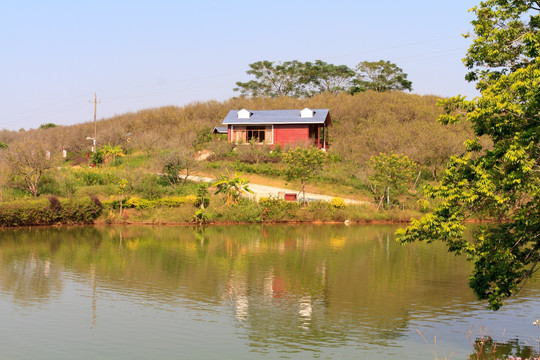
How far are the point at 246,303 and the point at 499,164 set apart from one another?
1086 centimetres

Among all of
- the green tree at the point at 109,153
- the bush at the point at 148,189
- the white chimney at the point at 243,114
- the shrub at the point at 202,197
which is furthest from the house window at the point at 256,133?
the shrub at the point at 202,197

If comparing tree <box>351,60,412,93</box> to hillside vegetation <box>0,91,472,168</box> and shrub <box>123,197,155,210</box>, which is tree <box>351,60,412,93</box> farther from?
shrub <box>123,197,155,210</box>

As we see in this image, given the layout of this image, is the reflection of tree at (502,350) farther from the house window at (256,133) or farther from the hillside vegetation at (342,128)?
the house window at (256,133)

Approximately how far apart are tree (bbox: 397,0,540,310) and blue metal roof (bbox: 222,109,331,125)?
170 feet

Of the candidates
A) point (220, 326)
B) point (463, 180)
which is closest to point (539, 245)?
point (463, 180)

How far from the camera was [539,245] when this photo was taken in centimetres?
1523

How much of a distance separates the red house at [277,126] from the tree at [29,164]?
24.7 m

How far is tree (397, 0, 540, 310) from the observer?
14445mm

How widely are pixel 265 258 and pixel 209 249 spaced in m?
4.63

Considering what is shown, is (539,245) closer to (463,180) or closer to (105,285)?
(463,180)

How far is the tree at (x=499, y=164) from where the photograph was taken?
1445 centimetres

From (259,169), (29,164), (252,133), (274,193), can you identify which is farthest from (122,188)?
(252,133)

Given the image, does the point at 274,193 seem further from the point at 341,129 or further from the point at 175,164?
the point at 341,129

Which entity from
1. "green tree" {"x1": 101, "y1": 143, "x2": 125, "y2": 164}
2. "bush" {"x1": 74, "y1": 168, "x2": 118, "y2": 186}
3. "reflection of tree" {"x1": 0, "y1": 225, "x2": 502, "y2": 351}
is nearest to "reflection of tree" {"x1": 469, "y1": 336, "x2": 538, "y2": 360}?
"reflection of tree" {"x1": 0, "y1": 225, "x2": 502, "y2": 351}
